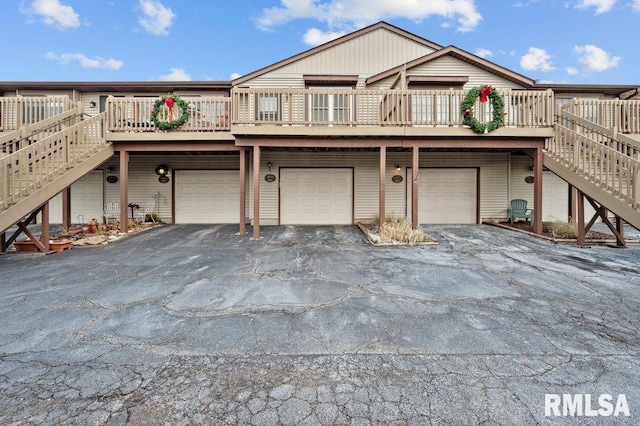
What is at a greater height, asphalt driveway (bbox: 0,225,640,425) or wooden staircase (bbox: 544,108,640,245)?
wooden staircase (bbox: 544,108,640,245)

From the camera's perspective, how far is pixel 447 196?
1134cm

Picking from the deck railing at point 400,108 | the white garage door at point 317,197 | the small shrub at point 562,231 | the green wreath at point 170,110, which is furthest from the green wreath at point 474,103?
the green wreath at point 170,110

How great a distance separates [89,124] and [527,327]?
1106 centimetres

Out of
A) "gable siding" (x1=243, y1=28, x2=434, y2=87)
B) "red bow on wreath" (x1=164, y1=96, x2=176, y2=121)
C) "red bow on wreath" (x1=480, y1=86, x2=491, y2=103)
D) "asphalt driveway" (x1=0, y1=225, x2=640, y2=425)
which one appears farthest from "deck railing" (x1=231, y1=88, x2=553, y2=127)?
"asphalt driveway" (x1=0, y1=225, x2=640, y2=425)

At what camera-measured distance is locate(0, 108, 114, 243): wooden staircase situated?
5879mm

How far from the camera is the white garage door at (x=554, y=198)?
37.4ft

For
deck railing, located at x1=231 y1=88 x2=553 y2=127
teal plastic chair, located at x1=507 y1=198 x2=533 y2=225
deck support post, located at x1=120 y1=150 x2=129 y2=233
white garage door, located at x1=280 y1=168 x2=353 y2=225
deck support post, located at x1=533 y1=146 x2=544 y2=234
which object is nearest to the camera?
deck railing, located at x1=231 y1=88 x2=553 y2=127

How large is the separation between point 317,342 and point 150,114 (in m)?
9.14

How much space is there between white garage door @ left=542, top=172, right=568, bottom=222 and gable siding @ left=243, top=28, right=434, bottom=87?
7376 millimetres

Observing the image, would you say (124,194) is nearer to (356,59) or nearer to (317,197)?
(317,197)

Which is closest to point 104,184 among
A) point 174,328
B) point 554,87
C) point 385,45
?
point 174,328

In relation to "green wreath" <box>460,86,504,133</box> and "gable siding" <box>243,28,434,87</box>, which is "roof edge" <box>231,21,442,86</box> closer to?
"gable siding" <box>243,28,434,87</box>

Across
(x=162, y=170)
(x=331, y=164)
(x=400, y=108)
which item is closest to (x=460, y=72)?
(x=400, y=108)

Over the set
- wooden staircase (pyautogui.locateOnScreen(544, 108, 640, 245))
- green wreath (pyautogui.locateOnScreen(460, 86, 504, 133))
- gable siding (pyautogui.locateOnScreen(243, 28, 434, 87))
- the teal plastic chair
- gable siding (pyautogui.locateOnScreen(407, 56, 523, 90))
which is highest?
gable siding (pyautogui.locateOnScreen(243, 28, 434, 87))
